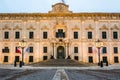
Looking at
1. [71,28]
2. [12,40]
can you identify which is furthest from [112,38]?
[12,40]

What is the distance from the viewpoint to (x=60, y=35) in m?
54.2

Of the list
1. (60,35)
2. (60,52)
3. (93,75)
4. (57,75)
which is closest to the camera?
(57,75)

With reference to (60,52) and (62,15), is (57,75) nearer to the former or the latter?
(60,52)

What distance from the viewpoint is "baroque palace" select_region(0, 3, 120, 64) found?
54028 millimetres

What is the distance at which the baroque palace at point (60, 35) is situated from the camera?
5403 centimetres

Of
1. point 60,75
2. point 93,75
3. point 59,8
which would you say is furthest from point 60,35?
point 60,75

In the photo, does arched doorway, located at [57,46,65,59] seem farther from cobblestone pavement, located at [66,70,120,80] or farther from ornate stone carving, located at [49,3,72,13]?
cobblestone pavement, located at [66,70,120,80]

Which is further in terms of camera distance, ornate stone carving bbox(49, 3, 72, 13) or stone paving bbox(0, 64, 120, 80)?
ornate stone carving bbox(49, 3, 72, 13)

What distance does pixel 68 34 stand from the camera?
5472 cm

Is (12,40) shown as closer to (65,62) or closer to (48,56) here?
(48,56)

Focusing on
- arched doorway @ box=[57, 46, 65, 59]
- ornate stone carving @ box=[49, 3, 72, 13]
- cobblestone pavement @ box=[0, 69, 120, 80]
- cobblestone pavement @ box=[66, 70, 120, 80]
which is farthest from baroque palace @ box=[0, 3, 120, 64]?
cobblestone pavement @ box=[0, 69, 120, 80]

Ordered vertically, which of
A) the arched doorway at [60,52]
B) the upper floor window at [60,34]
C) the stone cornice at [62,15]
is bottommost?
the arched doorway at [60,52]

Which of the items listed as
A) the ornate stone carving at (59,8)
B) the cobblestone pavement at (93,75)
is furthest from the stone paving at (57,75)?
the ornate stone carving at (59,8)

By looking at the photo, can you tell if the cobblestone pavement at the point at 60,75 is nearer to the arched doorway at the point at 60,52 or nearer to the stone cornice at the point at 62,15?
the arched doorway at the point at 60,52
